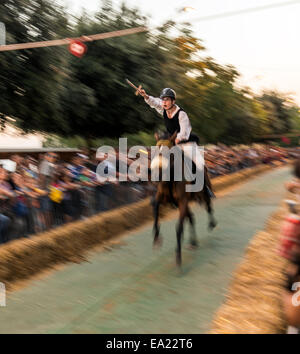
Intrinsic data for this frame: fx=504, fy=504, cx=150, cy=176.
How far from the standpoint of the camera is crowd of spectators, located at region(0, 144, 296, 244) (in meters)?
8.70

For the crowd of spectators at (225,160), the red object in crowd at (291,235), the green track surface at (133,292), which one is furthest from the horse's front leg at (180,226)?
the crowd of spectators at (225,160)

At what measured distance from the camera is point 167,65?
22.6 m

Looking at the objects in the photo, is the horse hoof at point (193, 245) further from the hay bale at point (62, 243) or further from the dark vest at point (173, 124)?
the dark vest at point (173, 124)

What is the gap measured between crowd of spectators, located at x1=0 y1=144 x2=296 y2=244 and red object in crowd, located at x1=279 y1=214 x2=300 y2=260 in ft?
15.9

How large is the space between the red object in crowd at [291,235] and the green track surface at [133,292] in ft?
5.31

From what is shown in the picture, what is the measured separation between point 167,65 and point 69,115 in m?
5.16

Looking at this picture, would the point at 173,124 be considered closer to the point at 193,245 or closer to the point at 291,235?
the point at 193,245

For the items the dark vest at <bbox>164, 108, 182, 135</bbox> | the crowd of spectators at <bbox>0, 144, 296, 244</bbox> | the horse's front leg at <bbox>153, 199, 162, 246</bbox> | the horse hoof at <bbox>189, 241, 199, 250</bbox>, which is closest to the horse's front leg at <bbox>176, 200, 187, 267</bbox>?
the horse's front leg at <bbox>153, 199, 162, 246</bbox>

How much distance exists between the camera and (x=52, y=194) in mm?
9844

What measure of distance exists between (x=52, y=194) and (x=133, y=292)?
2995mm

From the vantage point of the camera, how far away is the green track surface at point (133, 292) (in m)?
6.53

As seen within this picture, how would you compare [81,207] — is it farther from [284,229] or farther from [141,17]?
[141,17]

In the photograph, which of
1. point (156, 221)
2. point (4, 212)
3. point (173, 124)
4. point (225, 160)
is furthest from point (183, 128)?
point (225, 160)

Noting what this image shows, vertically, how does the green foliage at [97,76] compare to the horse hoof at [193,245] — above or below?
above
